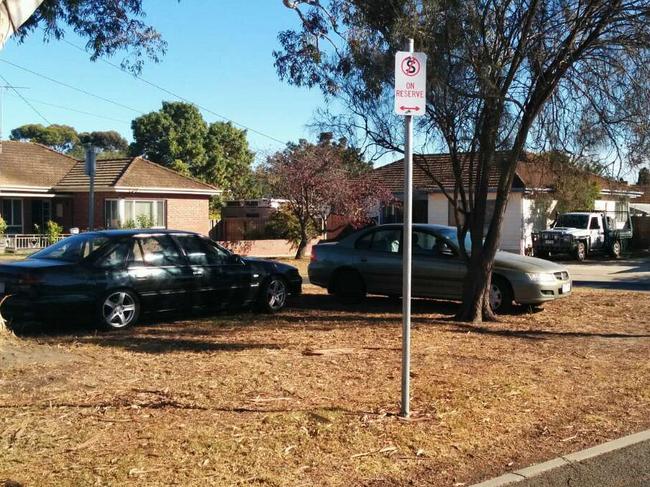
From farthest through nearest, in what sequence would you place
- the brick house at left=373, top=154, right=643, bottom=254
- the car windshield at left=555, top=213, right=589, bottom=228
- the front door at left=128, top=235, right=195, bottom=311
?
the car windshield at left=555, top=213, right=589, bottom=228 → the brick house at left=373, top=154, right=643, bottom=254 → the front door at left=128, top=235, right=195, bottom=311

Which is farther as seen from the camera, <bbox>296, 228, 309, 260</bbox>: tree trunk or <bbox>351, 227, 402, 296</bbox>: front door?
<bbox>296, 228, 309, 260</bbox>: tree trunk

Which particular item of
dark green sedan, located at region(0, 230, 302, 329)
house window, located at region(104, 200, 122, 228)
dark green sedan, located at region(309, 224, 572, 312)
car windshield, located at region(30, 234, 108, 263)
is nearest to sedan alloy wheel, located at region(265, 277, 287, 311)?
dark green sedan, located at region(0, 230, 302, 329)

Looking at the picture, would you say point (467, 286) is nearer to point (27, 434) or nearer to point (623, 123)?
point (623, 123)

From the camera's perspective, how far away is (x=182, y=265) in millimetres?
9945

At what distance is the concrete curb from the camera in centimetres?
459

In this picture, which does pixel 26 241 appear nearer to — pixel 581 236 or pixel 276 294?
pixel 276 294

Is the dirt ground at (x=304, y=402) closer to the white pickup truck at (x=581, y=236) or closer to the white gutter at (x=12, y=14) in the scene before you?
the white gutter at (x=12, y=14)

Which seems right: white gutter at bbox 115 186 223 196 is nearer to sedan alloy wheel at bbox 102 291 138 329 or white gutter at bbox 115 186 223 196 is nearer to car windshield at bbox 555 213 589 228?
car windshield at bbox 555 213 589 228

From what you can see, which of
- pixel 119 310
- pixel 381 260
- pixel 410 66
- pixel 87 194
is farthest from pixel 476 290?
pixel 87 194

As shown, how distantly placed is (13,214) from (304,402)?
1098 inches

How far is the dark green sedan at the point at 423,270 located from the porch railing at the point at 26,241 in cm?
1823

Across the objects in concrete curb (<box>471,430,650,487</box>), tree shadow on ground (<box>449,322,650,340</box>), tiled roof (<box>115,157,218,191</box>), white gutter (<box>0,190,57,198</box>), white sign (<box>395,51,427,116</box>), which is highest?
tiled roof (<box>115,157,218,191</box>)

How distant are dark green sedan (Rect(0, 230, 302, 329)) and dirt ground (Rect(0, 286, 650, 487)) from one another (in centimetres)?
37

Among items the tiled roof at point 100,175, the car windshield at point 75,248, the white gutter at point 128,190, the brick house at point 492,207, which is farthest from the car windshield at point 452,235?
the tiled roof at point 100,175
